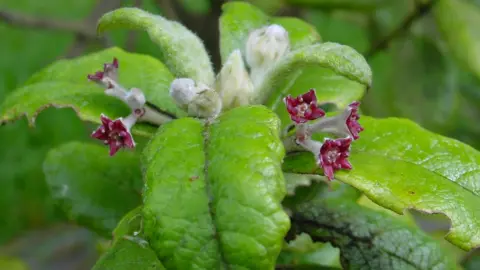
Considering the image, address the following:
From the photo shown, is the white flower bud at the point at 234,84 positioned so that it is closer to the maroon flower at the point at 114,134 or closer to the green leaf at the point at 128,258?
the maroon flower at the point at 114,134

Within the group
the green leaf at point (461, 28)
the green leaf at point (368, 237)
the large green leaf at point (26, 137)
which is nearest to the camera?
the green leaf at point (368, 237)

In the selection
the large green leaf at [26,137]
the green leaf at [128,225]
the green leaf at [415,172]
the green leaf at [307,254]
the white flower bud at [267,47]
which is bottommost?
the large green leaf at [26,137]

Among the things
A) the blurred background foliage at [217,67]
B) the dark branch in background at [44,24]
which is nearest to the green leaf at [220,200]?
the blurred background foliage at [217,67]

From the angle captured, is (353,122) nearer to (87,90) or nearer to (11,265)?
(87,90)

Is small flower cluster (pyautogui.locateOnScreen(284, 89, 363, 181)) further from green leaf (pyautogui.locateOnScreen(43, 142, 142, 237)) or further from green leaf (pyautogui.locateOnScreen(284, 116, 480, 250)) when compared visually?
green leaf (pyautogui.locateOnScreen(43, 142, 142, 237))

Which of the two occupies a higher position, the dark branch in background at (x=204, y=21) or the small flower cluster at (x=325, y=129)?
the small flower cluster at (x=325, y=129)

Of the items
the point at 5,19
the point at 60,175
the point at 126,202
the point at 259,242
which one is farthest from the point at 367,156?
the point at 5,19

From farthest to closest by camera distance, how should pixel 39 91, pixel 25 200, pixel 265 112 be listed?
1. pixel 25 200
2. pixel 39 91
3. pixel 265 112

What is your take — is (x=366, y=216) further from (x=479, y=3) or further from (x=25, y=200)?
(x=25, y=200)
